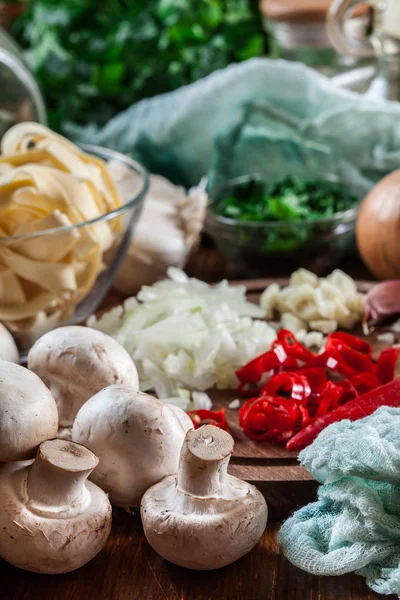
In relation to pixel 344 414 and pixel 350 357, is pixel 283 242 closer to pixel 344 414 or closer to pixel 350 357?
pixel 350 357

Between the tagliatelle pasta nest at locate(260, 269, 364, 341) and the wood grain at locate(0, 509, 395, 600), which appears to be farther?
the tagliatelle pasta nest at locate(260, 269, 364, 341)

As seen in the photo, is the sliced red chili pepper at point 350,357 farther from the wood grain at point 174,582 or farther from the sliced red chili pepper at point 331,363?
the wood grain at point 174,582

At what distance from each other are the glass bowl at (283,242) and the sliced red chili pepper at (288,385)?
0.55 m

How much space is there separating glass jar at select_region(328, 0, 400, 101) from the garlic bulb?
537 millimetres

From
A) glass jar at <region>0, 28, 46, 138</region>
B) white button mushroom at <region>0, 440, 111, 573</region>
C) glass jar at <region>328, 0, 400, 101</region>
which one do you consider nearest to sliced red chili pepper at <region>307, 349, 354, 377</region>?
white button mushroom at <region>0, 440, 111, 573</region>

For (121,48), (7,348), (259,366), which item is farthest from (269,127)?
(7,348)

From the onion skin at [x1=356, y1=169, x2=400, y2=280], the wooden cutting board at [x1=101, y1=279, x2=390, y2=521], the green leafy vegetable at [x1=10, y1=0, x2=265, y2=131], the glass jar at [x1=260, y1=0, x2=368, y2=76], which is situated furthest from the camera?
the green leafy vegetable at [x1=10, y1=0, x2=265, y2=131]

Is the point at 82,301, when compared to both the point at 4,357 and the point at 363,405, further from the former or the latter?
the point at 363,405

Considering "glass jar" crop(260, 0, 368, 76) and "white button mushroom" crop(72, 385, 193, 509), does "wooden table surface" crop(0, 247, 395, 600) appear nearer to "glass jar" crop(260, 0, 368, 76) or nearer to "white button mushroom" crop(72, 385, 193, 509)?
"white button mushroom" crop(72, 385, 193, 509)

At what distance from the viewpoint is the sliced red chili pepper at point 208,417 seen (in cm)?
141

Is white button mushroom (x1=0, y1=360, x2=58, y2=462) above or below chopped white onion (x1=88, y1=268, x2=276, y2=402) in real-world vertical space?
above

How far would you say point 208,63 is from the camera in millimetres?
2580

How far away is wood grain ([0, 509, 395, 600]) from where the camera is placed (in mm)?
1079

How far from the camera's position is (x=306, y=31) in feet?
7.89
